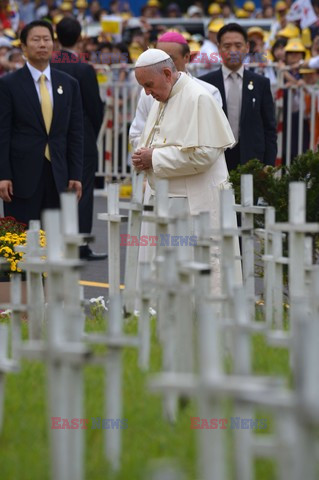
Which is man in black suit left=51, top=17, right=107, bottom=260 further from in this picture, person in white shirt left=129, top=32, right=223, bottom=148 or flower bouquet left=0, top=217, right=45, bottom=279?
flower bouquet left=0, top=217, right=45, bottom=279

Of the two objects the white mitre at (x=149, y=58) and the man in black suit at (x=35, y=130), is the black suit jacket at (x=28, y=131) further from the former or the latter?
Result: the white mitre at (x=149, y=58)

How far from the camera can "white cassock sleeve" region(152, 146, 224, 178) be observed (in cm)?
797

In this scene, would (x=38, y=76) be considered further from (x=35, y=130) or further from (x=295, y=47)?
(x=295, y=47)

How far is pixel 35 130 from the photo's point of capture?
961cm

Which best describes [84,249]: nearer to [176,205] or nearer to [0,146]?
[0,146]


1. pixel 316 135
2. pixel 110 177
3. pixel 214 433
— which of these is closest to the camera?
pixel 214 433

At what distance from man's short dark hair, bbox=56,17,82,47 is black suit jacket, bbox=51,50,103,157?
0.11 meters

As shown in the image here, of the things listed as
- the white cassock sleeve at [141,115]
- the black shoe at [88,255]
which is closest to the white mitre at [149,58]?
the white cassock sleeve at [141,115]

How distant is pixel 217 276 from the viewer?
835cm

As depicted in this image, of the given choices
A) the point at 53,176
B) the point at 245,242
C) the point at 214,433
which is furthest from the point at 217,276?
the point at 214,433

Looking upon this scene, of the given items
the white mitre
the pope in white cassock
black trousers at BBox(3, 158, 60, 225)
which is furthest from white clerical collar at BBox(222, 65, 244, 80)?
the white mitre

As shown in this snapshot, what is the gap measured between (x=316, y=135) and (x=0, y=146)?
7724 millimetres

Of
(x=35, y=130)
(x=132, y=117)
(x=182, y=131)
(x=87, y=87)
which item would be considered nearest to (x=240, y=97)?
(x=35, y=130)

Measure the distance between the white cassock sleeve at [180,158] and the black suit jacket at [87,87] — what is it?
3947mm
